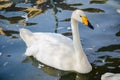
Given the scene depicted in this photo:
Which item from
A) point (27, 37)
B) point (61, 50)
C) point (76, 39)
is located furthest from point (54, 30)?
point (76, 39)

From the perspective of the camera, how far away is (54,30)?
10.1 metres

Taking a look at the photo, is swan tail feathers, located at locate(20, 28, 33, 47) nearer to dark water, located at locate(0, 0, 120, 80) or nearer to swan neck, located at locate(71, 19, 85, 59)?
dark water, located at locate(0, 0, 120, 80)

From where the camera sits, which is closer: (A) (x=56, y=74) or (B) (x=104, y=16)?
(A) (x=56, y=74)

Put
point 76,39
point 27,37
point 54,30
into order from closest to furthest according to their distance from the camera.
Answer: point 76,39 < point 27,37 < point 54,30

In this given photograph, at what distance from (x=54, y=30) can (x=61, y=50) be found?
6.37 feet

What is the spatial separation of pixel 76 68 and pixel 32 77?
3.10ft

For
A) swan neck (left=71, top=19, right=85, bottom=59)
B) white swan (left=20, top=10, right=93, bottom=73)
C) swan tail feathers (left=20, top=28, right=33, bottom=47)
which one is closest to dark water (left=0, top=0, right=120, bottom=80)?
white swan (left=20, top=10, right=93, bottom=73)

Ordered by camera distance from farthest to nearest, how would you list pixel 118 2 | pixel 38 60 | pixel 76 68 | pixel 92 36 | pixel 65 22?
1. pixel 118 2
2. pixel 65 22
3. pixel 92 36
4. pixel 38 60
5. pixel 76 68

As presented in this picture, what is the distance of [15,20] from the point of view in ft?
35.9

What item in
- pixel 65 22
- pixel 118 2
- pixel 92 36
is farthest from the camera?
pixel 118 2

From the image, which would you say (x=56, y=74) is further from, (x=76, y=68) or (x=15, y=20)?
(x=15, y=20)

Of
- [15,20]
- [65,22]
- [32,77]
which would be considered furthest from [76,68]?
[15,20]

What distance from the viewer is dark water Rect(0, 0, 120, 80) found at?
26.9 ft

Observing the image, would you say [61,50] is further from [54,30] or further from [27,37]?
[54,30]
